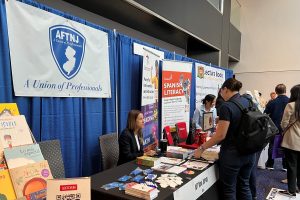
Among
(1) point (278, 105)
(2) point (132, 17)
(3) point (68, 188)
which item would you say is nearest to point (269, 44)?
(1) point (278, 105)

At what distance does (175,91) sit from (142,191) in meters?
2.51

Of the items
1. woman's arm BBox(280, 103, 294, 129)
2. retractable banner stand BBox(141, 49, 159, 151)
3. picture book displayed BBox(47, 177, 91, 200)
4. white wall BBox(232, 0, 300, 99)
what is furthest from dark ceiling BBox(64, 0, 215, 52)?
white wall BBox(232, 0, 300, 99)

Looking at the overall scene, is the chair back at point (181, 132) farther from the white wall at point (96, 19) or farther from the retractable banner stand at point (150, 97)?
the white wall at point (96, 19)

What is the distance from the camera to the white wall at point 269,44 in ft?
22.2

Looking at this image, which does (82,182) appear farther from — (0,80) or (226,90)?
(226,90)

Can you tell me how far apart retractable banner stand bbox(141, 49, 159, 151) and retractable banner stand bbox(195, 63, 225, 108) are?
1.50m

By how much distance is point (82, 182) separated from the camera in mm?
1110

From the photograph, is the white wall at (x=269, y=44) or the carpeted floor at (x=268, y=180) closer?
the carpeted floor at (x=268, y=180)

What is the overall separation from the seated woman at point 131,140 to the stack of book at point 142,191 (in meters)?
0.77

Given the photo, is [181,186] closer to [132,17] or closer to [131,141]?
[131,141]

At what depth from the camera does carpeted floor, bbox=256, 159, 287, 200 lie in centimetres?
306

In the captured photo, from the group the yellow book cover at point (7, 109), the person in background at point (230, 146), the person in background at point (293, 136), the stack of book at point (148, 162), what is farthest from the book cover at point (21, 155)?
the person in background at point (293, 136)

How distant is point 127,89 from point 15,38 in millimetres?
1455

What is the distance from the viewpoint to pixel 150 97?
319 centimetres
